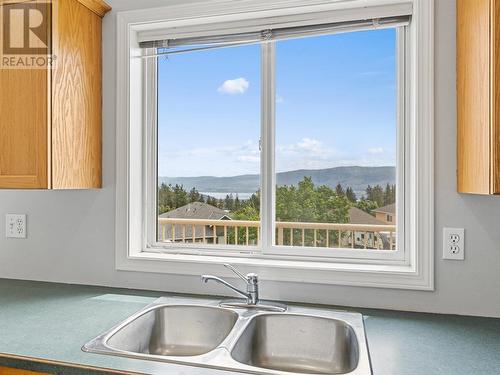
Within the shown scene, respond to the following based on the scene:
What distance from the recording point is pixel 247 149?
1.89m

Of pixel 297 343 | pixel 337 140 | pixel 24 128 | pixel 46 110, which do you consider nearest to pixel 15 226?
pixel 24 128

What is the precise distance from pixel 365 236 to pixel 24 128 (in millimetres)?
1453

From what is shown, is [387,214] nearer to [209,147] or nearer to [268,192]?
[268,192]

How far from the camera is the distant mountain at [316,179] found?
1.75 meters

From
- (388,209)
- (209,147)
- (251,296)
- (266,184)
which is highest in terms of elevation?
(209,147)

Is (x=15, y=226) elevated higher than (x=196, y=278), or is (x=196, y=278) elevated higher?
(x=15, y=226)

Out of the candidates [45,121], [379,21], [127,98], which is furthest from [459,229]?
[45,121]

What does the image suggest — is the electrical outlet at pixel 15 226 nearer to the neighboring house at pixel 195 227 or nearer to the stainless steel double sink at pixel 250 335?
the neighboring house at pixel 195 227

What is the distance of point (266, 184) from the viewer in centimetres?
184

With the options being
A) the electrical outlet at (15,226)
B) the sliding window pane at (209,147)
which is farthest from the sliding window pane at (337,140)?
the electrical outlet at (15,226)

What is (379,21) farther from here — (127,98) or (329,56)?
(127,98)

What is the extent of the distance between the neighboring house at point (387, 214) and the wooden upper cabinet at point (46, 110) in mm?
1287

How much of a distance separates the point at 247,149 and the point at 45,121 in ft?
2.76

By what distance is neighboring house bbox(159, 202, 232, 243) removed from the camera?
1.95 m
